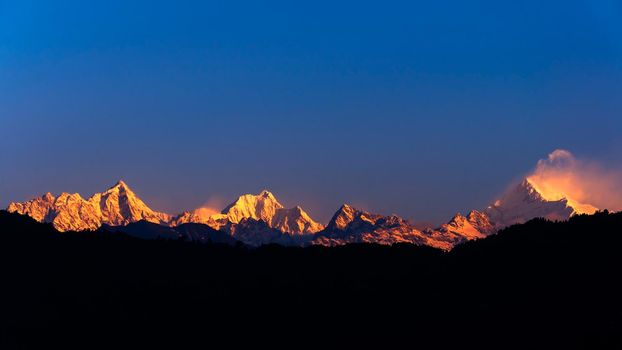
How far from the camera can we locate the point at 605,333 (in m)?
199

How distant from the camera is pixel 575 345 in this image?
199625 millimetres

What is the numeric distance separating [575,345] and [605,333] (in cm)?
538
